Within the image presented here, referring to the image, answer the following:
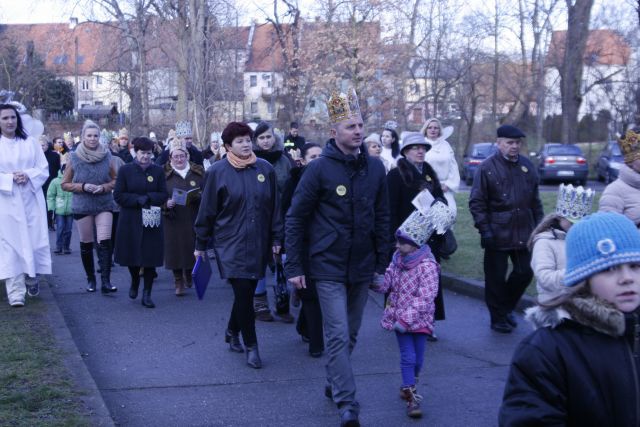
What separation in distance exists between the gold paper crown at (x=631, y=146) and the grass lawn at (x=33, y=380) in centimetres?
448

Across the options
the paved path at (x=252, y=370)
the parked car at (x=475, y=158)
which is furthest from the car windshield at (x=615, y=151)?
the paved path at (x=252, y=370)

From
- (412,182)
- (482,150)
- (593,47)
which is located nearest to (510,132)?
(412,182)

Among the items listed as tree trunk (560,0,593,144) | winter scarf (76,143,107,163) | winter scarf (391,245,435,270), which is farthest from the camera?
tree trunk (560,0,593,144)

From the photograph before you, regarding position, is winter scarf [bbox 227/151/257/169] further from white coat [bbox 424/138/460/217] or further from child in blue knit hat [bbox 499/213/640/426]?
child in blue knit hat [bbox 499/213/640/426]

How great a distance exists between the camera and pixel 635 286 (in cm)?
273

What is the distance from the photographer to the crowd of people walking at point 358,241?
2717 millimetres

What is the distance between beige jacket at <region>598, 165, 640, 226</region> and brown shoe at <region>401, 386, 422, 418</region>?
2139 mm

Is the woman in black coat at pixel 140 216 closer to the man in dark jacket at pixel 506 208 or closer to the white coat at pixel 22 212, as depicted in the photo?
the white coat at pixel 22 212

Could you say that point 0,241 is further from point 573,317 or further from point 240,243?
point 573,317

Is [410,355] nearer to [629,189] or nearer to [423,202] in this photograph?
[423,202]

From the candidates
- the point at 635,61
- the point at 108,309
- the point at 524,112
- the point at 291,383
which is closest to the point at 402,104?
the point at 524,112

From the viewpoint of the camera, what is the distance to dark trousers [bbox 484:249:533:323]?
851 centimetres

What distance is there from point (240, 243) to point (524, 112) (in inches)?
1705

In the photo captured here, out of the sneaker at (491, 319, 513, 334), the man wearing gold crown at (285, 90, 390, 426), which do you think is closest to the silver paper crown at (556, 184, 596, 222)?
the man wearing gold crown at (285, 90, 390, 426)
